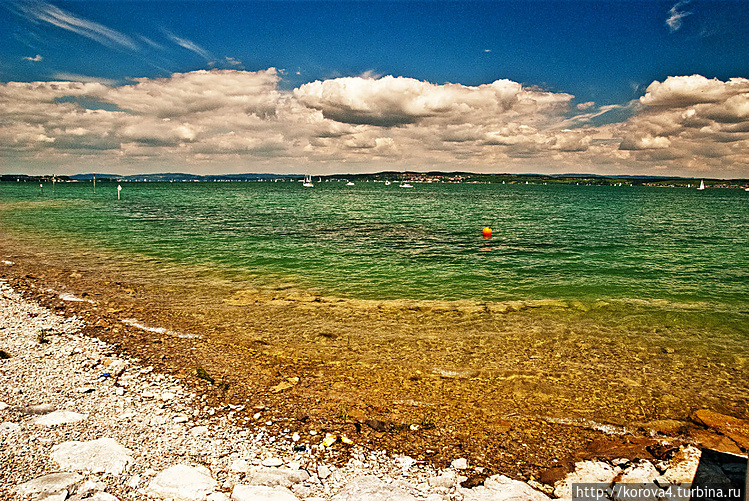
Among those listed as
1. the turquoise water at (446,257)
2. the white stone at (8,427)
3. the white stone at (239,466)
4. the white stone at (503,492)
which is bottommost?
the white stone at (503,492)

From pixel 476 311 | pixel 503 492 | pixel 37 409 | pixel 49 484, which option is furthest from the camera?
pixel 476 311

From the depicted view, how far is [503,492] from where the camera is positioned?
6871mm

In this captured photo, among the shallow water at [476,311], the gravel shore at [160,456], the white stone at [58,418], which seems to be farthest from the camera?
the shallow water at [476,311]

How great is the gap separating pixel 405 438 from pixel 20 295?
1779cm

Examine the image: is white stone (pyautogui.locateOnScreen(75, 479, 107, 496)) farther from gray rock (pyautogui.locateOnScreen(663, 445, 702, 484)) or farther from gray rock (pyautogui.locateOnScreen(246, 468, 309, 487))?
gray rock (pyautogui.locateOnScreen(663, 445, 702, 484))

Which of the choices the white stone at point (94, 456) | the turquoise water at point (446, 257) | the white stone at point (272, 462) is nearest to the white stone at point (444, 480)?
the white stone at point (272, 462)

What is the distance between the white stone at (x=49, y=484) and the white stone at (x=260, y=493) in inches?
93.7

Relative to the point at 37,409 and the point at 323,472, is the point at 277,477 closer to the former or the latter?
the point at 323,472

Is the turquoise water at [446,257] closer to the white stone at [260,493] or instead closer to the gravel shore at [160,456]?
the gravel shore at [160,456]

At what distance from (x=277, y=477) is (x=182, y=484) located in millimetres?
1420

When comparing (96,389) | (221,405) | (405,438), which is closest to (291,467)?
(405,438)

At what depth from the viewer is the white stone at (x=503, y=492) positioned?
6742 mm

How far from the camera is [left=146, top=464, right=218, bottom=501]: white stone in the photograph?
645cm

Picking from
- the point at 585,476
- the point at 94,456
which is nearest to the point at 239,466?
the point at 94,456
